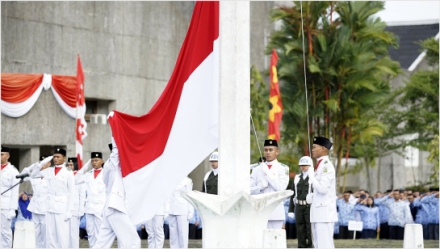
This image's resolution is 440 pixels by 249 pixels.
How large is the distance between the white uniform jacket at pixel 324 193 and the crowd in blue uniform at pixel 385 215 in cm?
1270

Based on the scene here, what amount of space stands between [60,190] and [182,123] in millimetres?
6714

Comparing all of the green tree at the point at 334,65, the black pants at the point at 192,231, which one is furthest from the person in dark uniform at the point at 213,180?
the green tree at the point at 334,65

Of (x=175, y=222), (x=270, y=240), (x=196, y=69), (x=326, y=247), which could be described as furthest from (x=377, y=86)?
(x=270, y=240)

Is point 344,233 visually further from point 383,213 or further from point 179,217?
point 179,217

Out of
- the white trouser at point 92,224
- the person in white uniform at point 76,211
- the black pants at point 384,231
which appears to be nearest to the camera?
the person in white uniform at point 76,211

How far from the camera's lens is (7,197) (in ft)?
62.0

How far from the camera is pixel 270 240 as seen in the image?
9.13m

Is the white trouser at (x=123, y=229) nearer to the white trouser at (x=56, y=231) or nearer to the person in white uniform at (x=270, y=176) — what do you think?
the person in white uniform at (x=270, y=176)

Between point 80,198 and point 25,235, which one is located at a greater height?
point 80,198

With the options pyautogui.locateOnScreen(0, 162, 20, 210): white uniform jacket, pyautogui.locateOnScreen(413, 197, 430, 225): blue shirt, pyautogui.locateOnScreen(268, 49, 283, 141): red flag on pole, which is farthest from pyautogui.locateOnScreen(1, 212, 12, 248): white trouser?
pyautogui.locateOnScreen(413, 197, 430, 225): blue shirt

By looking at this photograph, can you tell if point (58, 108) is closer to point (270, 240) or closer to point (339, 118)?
point (339, 118)

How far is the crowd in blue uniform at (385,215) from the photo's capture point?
2680 cm

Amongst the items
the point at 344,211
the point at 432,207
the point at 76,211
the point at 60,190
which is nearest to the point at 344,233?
the point at 344,211

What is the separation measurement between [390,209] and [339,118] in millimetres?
6604
